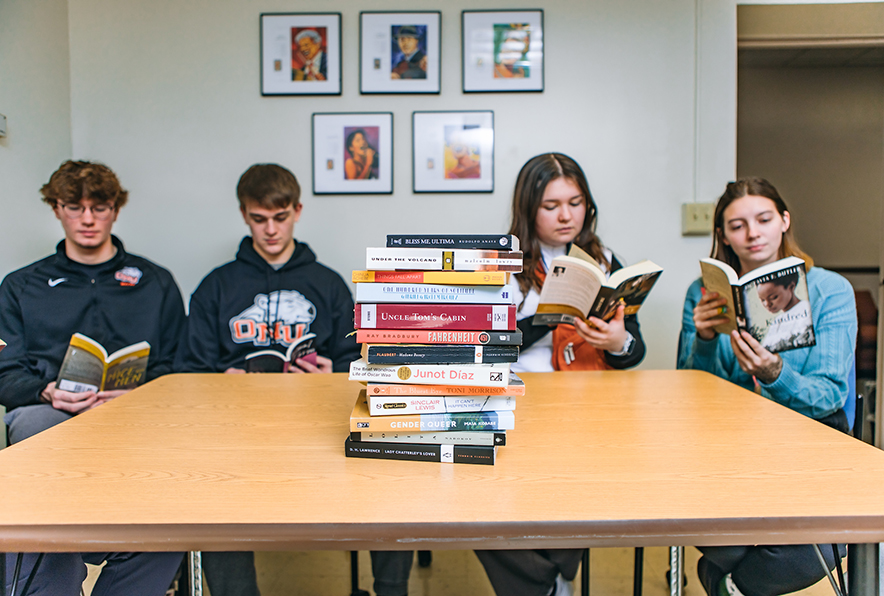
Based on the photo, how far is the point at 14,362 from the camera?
5.29 ft

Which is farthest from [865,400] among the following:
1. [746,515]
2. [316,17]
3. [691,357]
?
[316,17]

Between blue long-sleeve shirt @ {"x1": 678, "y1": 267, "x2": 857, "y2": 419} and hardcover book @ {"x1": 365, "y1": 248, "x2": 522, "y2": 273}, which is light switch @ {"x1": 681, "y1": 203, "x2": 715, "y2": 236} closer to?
blue long-sleeve shirt @ {"x1": 678, "y1": 267, "x2": 857, "y2": 419}

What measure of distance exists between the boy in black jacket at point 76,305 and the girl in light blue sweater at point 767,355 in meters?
1.57

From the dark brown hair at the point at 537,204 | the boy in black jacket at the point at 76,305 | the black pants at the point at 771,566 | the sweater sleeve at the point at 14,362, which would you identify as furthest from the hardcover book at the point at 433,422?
the sweater sleeve at the point at 14,362

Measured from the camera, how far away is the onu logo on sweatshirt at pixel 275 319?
1777 millimetres

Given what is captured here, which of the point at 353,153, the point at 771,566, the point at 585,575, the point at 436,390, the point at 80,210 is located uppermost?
the point at 353,153

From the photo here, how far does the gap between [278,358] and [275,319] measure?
0.51ft

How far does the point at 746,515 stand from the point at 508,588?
675 mm

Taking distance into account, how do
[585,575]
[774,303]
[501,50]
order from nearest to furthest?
1. [774,303]
2. [585,575]
3. [501,50]

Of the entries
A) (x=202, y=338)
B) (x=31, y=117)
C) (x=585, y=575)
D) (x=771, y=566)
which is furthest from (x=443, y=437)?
(x=31, y=117)

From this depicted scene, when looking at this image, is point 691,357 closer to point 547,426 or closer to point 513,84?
point 547,426

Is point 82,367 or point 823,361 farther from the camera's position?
point 82,367

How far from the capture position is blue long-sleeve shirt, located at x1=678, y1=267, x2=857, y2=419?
1.24m

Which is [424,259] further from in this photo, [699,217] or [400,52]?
[699,217]
